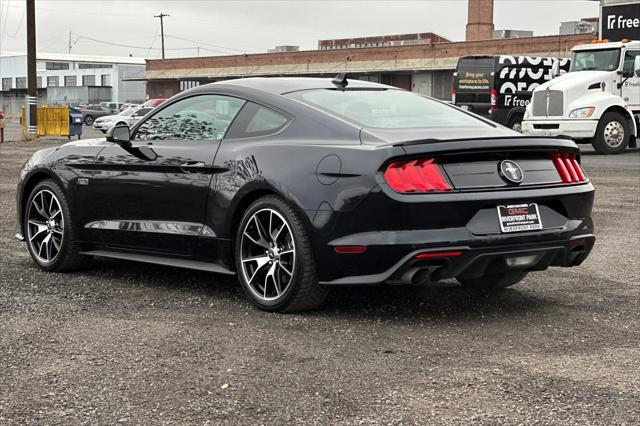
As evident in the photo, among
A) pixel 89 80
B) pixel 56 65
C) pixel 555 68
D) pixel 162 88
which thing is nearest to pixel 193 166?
pixel 555 68

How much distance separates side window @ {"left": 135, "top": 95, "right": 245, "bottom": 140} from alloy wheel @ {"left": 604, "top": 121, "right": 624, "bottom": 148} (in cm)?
1828

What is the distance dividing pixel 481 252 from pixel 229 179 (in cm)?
163

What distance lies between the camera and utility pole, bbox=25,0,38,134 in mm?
35406

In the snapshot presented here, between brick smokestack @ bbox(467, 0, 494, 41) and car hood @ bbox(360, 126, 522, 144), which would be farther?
brick smokestack @ bbox(467, 0, 494, 41)

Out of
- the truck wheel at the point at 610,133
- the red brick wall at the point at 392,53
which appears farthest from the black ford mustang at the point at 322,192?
the red brick wall at the point at 392,53

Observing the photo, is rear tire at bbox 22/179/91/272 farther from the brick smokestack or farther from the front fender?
the brick smokestack

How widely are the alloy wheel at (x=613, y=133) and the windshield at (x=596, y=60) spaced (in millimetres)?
1557

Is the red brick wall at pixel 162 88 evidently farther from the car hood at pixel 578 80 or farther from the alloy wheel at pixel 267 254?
the alloy wheel at pixel 267 254

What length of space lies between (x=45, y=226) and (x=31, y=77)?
101 feet

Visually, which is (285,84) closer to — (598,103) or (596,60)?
(598,103)

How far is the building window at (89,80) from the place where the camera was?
107m

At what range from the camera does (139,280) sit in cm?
677

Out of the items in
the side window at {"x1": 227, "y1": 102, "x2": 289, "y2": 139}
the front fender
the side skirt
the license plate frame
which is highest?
the front fender

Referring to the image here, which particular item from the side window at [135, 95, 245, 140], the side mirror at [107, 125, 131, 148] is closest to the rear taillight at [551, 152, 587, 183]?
the side window at [135, 95, 245, 140]
